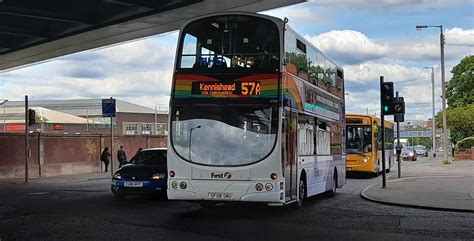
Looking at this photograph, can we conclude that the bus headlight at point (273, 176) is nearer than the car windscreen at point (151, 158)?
Yes

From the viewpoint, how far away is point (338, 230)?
11.1 m

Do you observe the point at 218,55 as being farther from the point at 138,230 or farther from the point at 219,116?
the point at 138,230

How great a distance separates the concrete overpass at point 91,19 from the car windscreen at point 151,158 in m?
5.18

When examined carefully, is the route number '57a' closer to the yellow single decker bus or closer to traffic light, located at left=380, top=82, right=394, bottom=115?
traffic light, located at left=380, top=82, right=394, bottom=115

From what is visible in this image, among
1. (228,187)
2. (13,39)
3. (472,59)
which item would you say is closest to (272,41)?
(228,187)

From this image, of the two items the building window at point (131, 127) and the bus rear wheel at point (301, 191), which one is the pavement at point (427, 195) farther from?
the building window at point (131, 127)

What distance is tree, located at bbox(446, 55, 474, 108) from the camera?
239 ft

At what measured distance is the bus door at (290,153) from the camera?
41.1ft

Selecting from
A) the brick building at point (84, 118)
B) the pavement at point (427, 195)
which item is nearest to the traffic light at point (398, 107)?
the pavement at point (427, 195)

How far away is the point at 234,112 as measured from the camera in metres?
12.5

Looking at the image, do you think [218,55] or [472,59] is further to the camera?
[472,59]

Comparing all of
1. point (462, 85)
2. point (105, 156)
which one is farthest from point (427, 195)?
point (462, 85)

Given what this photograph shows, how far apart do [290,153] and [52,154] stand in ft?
67.9

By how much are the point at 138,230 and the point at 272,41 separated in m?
4.82
